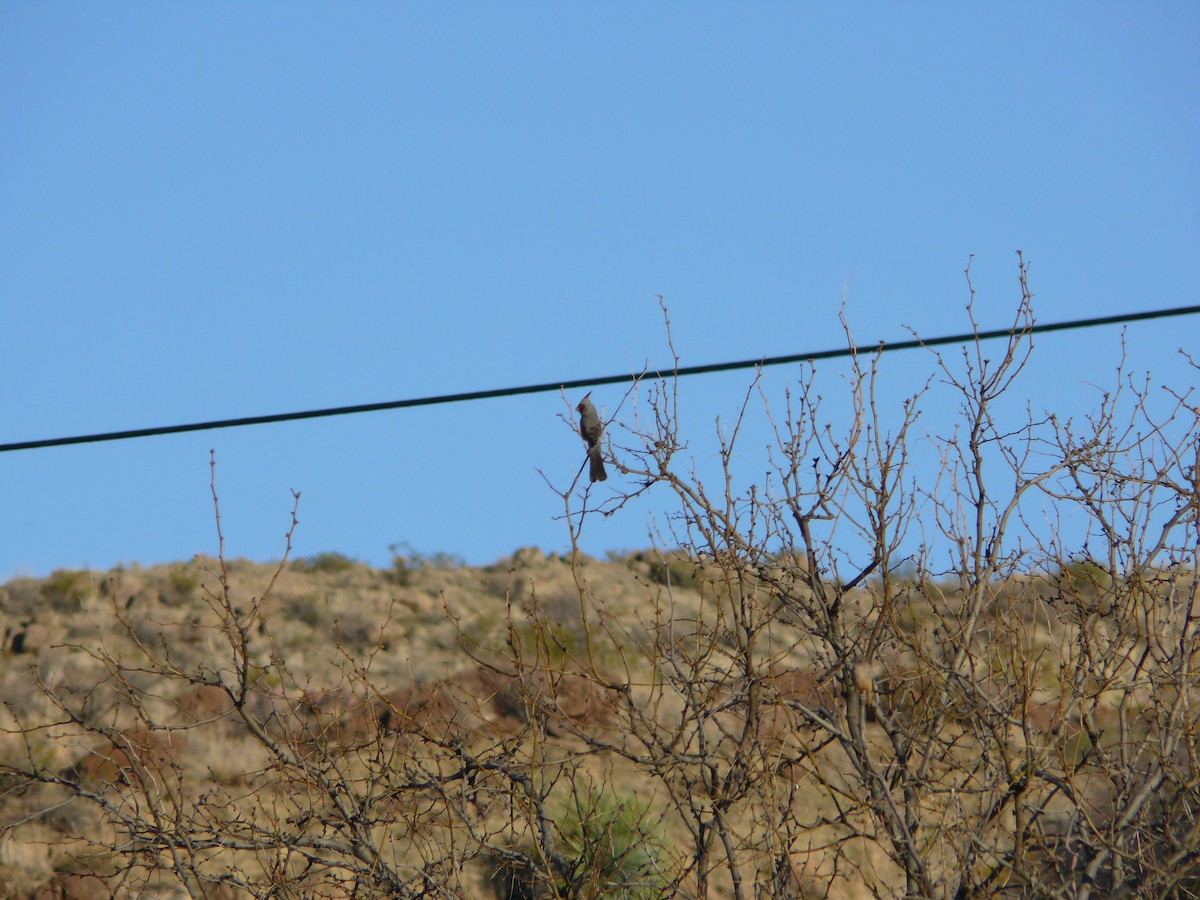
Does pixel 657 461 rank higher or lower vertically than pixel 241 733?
higher

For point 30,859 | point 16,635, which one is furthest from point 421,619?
point 30,859

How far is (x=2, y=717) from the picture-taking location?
1997cm

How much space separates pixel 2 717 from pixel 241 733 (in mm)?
3822

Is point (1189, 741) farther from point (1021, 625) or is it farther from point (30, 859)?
point (30, 859)

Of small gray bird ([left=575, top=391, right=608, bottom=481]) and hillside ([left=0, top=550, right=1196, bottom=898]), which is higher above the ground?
small gray bird ([left=575, top=391, right=608, bottom=481])

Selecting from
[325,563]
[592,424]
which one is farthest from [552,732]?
[325,563]

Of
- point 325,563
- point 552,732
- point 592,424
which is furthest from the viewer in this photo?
point 325,563

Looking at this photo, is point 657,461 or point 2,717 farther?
point 2,717

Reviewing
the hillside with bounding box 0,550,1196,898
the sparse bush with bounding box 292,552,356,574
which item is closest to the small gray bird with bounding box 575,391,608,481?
the hillside with bounding box 0,550,1196,898

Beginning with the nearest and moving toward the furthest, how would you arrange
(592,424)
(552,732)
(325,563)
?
(592,424), (552,732), (325,563)

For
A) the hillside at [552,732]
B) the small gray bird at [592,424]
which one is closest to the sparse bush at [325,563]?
the hillside at [552,732]

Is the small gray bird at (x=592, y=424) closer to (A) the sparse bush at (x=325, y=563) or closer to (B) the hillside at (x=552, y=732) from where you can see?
(B) the hillside at (x=552, y=732)

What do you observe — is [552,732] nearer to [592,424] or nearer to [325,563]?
[592,424]

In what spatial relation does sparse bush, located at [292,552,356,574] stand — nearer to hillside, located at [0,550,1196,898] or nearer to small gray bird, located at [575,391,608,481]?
hillside, located at [0,550,1196,898]
